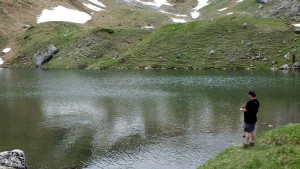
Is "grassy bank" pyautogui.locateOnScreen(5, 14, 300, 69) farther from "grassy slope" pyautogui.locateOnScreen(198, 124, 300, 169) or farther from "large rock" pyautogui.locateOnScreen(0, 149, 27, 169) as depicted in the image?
"large rock" pyautogui.locateOnScreen(0, 149, 27, 169)

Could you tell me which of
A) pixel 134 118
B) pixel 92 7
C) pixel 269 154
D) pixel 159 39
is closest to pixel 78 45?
pixel 159 39

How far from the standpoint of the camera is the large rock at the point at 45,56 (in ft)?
400

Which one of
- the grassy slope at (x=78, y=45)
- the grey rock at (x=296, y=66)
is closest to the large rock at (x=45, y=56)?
the grassy slope at (x=78, y=45)

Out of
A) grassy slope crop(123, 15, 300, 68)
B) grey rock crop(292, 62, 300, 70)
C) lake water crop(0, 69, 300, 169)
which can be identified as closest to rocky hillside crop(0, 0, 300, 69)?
grassy slope crop(123, 15, 300, 68)

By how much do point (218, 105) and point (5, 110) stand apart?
29.0m

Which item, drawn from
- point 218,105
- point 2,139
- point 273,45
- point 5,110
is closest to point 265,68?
point 273,45

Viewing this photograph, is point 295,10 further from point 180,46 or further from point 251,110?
point 251,110

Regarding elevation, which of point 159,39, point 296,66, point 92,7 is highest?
Result: point 92,7

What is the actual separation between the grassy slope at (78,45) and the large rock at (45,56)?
1756 millimetres

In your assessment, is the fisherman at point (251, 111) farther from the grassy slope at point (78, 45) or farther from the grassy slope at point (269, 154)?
the grassy slope at point (78, 45)

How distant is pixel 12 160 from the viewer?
2594cm

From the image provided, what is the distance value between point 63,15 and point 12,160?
138328 mm

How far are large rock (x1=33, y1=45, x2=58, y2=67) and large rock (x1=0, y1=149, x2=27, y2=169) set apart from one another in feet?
327

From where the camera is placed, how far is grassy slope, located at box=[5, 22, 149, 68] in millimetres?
116562
